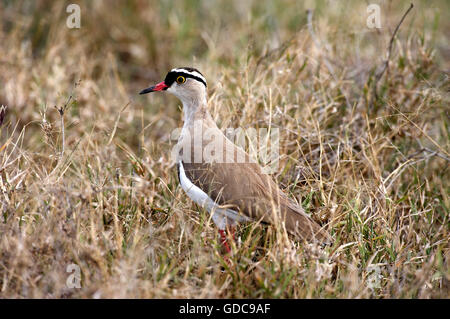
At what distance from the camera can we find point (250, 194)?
3225 millimetres

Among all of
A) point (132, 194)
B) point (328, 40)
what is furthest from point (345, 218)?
point (328, 40)

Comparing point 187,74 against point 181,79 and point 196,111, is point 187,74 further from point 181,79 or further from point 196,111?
point 196,111

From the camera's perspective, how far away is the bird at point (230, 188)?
3.12 m

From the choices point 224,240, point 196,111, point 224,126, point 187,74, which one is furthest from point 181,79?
point 224,240

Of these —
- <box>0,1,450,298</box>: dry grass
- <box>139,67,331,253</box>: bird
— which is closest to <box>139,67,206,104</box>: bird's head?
<box>139,67,331,253</box>: bird

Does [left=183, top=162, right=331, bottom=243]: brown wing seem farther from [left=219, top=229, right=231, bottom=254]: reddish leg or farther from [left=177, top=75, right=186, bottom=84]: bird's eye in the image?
[left=177, top=75, right=186, bottom=84]: bird's eye

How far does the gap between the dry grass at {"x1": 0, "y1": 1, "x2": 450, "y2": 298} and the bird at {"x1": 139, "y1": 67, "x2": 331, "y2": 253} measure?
11cm

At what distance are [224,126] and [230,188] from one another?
986mm

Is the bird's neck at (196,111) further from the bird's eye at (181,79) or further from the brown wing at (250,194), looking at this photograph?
the brown wing at (250,194)

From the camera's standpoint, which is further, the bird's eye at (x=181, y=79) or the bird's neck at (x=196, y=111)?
the bird's eye at (x=181, y=79)

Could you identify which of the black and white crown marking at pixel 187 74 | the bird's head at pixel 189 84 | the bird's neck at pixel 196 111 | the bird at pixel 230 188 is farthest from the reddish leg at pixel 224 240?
the black and white crown marking at pixel 187 74

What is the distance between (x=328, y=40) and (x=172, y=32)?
6.70 ft

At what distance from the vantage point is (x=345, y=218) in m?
3.48

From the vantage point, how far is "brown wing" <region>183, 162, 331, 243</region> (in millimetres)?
3111
